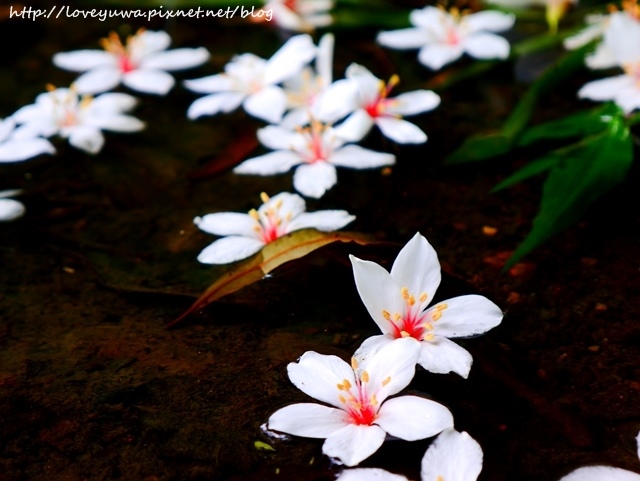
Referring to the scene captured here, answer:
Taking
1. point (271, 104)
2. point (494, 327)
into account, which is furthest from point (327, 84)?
point (494, 327)

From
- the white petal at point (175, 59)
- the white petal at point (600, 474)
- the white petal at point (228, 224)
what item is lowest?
the white petal at point (600, 474)

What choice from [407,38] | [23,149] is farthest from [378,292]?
[407,38]

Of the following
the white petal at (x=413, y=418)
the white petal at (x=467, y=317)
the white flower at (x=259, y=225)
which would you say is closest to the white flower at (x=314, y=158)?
the white flower at (x=259, y=225)

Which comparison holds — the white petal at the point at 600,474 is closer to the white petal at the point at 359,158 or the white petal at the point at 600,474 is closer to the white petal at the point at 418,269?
the white petal at the point at 418,269

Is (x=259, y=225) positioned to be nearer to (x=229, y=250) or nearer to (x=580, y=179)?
(x=229, y=250)

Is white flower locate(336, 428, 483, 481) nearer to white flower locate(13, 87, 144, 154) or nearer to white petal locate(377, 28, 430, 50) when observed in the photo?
white flower locate(13, 87, 144, 154)

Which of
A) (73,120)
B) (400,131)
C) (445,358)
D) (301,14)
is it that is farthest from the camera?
(301,14)

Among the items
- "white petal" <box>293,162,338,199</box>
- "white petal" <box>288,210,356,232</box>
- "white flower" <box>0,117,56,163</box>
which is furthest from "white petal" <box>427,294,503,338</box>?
"white flower" <box>0,117,56,163</box>
